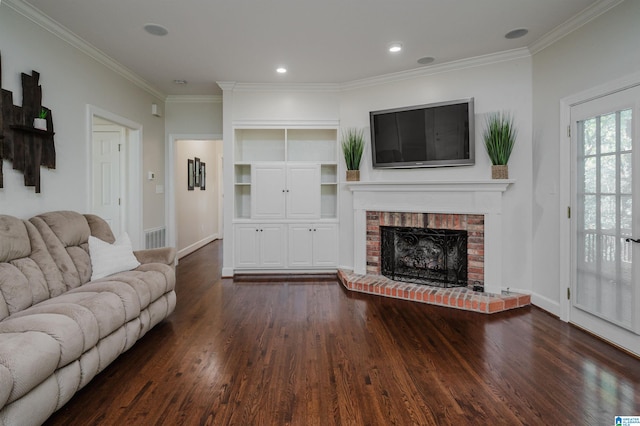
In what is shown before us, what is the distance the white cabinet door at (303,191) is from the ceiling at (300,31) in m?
1.28

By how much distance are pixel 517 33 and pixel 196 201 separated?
6026 mm

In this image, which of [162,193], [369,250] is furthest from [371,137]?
[162,193]

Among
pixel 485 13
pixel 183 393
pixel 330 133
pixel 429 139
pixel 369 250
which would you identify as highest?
pixel 485 13

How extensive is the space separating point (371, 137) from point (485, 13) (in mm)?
1818

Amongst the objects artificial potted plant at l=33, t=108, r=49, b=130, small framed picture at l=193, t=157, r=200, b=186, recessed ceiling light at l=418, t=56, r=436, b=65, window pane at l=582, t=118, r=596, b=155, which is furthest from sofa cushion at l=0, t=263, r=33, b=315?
small framed picture at l=193, t=157, r=200, b=186

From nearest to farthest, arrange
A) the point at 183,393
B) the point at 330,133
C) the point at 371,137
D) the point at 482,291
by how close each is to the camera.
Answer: the point at 183,393 < the point at 482,291 < the point at 371,137 < the point at 330,133

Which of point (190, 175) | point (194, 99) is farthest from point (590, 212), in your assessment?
point (190, 175)

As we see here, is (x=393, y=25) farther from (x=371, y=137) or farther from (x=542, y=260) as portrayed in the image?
(x=542, y=260)

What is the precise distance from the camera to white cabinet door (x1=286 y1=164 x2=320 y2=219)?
190 inches

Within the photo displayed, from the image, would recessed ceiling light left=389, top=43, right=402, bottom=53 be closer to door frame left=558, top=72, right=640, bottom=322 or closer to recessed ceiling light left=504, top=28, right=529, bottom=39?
recessed ceiling light left=504, top=28, right=529, bottom=39

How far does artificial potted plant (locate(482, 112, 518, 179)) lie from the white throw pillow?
144 inches

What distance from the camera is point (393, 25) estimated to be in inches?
122

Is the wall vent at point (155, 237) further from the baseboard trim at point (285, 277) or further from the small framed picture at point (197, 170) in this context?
the small framed picture at point (197, 170)

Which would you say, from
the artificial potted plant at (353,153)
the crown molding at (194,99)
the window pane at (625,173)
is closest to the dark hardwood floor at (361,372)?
the window pane at (625,173)
